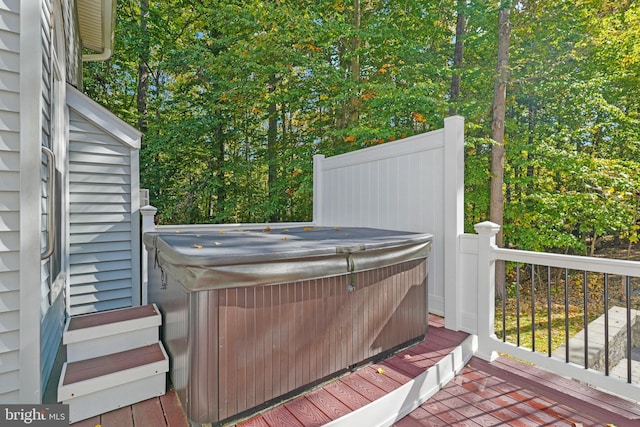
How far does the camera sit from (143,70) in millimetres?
8289

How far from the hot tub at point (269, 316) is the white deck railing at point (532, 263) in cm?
76

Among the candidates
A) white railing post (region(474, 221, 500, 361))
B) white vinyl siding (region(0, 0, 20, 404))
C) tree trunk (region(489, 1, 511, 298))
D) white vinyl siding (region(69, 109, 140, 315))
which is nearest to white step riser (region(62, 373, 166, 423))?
white vinyl siding (region(0, 0, 20, 404))

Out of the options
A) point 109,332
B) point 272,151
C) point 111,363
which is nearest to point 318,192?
point 109,332

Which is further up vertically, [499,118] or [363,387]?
[499,118]

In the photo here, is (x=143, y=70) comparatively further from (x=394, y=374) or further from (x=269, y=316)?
(x=394, y=374)

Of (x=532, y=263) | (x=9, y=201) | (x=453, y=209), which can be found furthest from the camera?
(x=453, y=209)

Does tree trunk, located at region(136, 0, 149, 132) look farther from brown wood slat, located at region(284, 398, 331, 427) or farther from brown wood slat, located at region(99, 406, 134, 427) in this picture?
brown wood slat, located at region(284, 398, 331, 427)

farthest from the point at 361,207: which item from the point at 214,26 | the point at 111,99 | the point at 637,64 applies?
the point at 111,99

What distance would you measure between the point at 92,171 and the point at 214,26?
5.65 m

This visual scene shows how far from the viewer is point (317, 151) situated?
7.50m

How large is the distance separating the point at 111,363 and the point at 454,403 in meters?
2.11

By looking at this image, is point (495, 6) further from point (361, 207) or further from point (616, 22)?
point (361, 207)

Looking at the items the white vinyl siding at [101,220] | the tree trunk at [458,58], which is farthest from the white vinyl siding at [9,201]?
the tree trunk at [458,58]

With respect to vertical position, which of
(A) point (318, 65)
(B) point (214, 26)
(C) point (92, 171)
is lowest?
(C) point (92, 171)
